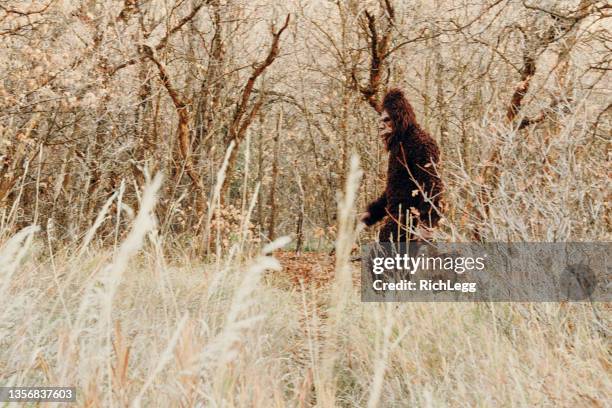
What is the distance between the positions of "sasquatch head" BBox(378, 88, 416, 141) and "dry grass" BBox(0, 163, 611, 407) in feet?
4.82

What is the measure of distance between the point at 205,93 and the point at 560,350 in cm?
662

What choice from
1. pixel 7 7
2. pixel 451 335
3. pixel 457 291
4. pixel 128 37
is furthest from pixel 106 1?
pixel 451 335

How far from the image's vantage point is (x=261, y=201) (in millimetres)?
11625

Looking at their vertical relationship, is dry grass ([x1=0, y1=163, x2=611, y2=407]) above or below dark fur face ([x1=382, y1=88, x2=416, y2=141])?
below

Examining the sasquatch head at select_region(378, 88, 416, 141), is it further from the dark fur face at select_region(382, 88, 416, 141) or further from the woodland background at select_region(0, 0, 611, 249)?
the woodland background at select_region(0, 0, 611, 249)

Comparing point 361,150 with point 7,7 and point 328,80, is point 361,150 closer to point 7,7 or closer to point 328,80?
point 328,80

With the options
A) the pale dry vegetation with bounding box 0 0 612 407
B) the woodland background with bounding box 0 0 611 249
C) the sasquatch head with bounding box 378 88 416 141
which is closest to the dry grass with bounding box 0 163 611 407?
the pale dry vegetation with bounding box 0 0 612 407

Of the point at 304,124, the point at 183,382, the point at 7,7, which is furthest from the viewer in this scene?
the point at 304,124

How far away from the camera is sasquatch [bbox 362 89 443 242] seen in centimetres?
469

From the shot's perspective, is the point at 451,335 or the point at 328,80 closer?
the point at 451,335

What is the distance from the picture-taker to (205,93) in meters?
8.15

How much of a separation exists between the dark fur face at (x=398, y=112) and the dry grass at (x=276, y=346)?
58.6 inches

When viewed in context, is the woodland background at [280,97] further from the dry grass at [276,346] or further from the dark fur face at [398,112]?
the dry grass at [276,346]

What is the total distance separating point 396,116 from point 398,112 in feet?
0.12
